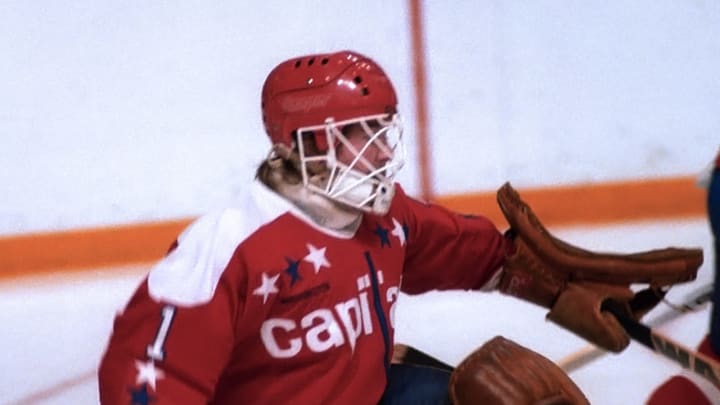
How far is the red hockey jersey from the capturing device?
3.44 ft

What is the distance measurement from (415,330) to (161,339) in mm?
1017

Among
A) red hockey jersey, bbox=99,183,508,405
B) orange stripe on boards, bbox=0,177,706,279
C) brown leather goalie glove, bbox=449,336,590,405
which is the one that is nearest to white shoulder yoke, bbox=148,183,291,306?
red hockey jersey, bbox=99,183,508,405

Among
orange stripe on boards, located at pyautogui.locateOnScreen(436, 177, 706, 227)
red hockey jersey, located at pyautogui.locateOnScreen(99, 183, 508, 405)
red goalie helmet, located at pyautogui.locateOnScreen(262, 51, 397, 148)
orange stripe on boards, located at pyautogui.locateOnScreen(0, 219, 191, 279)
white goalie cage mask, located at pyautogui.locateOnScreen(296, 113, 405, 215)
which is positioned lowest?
orange stripe on boards, located at pyautogui.locateOnScreen(436, 177, 706, 227)

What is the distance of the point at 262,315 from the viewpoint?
1.11 metres

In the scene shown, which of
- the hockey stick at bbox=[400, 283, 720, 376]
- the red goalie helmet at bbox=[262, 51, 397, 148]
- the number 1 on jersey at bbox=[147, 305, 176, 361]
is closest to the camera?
the number 1 on jersey at bbox=[147, 305, 176, 361]

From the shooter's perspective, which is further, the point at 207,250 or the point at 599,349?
the point at 599,349

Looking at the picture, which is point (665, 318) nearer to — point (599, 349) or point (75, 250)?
point (599, 349)

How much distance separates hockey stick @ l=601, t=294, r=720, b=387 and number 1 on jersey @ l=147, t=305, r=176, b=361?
0.62 metres

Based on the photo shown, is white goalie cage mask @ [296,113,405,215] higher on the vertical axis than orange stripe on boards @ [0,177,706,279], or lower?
higher

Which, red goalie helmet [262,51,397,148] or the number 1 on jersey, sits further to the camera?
red goalie helmet [262,51,397,148]

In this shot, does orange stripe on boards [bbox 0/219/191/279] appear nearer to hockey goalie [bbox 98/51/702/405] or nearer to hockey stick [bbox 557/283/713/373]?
hockey stick [bbox 557/283/713/373]

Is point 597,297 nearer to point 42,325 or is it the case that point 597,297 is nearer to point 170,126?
point 42,325

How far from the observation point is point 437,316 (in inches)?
80.4

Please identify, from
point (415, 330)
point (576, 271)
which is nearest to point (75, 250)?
point (415, 330)
